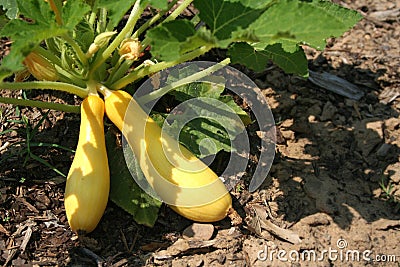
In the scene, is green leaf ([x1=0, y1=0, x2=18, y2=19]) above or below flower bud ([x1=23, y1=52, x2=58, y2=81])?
above

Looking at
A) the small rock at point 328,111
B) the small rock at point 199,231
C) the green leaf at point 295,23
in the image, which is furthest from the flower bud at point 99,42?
the small rock at point 328,111

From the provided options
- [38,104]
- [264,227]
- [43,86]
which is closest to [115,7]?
[43,86]

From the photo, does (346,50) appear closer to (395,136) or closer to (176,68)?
(395,136)

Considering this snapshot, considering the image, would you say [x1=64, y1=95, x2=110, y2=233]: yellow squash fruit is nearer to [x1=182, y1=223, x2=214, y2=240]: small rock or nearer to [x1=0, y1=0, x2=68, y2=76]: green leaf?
[x1=182, y1=223, x2=214, y2=240]: small rock

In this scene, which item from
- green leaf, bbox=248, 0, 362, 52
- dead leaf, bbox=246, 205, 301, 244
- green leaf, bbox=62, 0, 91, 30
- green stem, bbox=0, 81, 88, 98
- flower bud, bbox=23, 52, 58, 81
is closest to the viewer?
green leaf, bbox=248, 0, 362, 52

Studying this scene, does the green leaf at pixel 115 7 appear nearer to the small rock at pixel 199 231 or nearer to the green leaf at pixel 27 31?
the green leaf at pixel 27 31

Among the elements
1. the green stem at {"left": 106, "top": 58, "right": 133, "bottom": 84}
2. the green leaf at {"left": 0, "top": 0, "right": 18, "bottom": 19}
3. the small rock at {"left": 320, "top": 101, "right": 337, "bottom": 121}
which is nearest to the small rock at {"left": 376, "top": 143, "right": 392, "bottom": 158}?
the small rock at {"left": 320, "top": 101, "right": 337, "bottom": 121}
